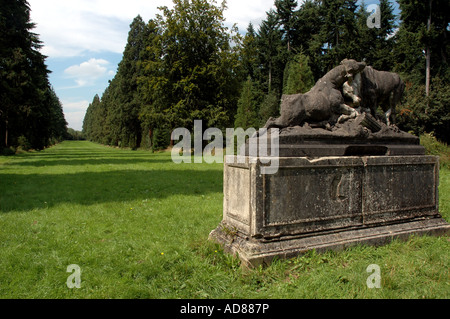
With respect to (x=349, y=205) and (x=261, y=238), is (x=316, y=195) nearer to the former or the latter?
(x=349, y=205)

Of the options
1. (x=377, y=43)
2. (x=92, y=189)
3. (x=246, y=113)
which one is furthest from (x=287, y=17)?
(x=92, y=189)

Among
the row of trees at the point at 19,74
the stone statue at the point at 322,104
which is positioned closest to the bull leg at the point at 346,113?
the stone statue at the point at 322,104

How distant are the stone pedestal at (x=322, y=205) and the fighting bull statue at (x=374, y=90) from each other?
1000 millimetres

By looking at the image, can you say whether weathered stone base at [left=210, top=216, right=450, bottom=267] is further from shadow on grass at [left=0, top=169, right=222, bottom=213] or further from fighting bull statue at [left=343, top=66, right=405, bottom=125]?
shadow on grass at [left=0, top=169, right=222, bottom=213]

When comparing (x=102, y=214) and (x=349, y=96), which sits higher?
(x=349, y=96)

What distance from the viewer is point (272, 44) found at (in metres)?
36.7

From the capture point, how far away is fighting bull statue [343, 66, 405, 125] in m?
4.94

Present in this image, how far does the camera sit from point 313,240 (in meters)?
4.01

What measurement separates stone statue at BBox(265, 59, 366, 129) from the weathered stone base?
5.17ft

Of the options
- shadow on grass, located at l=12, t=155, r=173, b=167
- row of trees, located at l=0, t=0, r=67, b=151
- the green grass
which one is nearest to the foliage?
the green grass

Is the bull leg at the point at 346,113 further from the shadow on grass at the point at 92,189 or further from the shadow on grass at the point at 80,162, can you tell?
the shadow on grass at the point at 80,162

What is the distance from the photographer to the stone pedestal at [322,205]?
380cm
